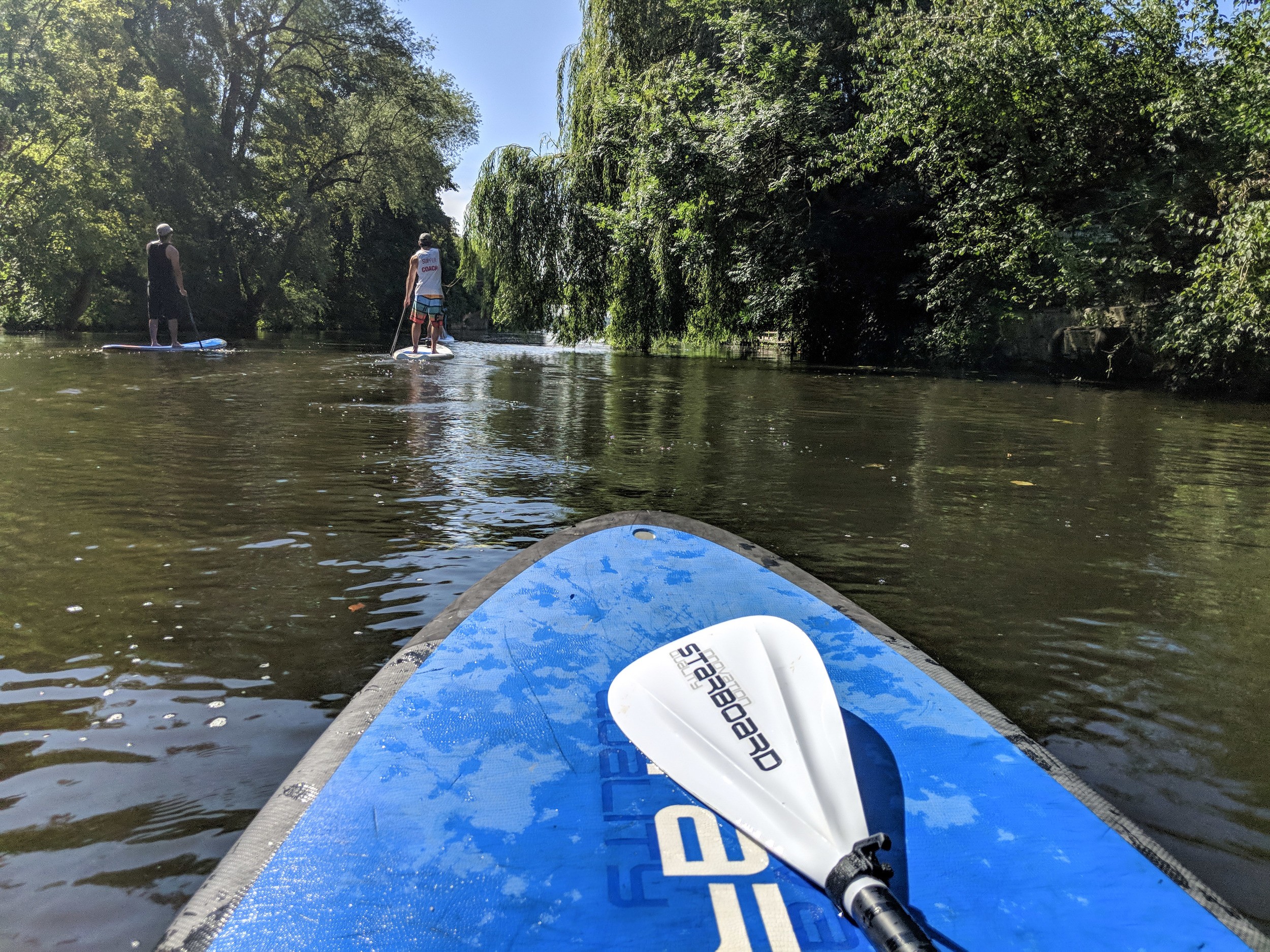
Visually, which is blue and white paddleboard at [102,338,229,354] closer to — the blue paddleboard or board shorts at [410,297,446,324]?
the blue paddleboard

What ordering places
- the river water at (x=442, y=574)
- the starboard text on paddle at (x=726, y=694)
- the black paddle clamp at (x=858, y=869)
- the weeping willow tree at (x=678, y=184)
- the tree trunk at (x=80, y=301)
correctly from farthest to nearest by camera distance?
the tree trunk at (x=80, y=301)
the weeping willow tree at (x=678, y=184)
the river water at (x=442, y=574)
the starboard text on paddle at (x=726, y=694)
the black paddle clamp at (x=858, y=869)

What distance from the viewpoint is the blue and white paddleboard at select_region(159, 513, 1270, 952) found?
4.11 ft

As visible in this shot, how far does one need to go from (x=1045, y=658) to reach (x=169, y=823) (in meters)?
2.66

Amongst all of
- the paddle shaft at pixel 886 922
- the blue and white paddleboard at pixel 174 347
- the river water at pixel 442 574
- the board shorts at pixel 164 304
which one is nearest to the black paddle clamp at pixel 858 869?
the paddle shaft at pixel 886 922

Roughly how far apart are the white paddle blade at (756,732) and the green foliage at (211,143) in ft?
77.6

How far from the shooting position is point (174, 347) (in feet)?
48.6

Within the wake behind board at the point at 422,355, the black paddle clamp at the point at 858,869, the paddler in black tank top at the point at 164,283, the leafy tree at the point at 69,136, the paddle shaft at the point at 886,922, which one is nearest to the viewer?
the paddle shaft at the point at 886,922

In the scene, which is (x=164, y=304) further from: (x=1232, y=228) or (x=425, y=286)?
(x=1232, y=228)

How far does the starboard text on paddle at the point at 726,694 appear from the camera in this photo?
1.66 m

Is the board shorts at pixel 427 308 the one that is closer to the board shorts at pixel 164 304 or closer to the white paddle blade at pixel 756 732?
the board shorts at pixel 164 304

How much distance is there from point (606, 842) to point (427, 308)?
14.3m

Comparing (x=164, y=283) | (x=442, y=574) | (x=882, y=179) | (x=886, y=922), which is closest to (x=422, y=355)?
(x=164, y=283)

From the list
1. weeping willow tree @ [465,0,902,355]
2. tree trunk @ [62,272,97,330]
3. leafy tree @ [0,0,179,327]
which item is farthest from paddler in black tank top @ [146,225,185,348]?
tree trunk @ [62,272,97,330]

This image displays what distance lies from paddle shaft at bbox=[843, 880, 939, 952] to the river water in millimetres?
975
